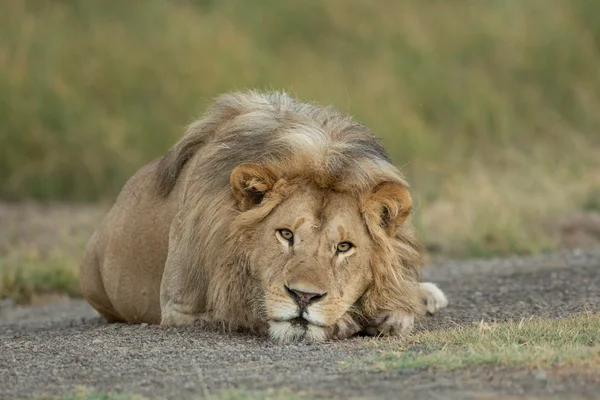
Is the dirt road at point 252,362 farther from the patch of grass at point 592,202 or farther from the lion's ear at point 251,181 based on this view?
the patch of grass at point 592,202

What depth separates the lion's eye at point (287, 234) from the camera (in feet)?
18.7

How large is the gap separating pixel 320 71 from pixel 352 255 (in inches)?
374

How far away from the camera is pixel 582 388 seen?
4.18 meters

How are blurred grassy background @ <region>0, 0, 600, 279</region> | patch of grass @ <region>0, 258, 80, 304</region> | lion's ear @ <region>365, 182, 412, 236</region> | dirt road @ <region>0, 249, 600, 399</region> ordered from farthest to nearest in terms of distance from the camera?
blurred grassy background @ <region>0, 0, 600, 279</region>, patch of grass @ <region>0, 258, 80, 304</region>, lion's ear @ <region>365, 182, 412, 236</region>, dirt road @ <region>0, 249, 600, 399</region>

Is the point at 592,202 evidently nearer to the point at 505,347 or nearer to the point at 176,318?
the point at 176,318

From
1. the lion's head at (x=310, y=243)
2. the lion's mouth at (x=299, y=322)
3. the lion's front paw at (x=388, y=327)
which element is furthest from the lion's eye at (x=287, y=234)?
the lion's front paw at (x=388, y=327)

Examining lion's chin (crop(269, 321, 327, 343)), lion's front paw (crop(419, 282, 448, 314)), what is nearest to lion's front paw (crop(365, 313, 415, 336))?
lion's chin (crop(269, 321, 327, 343))

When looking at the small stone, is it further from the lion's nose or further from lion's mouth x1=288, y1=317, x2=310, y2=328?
lion's mouth x1=288, y1=317, x2=310, y2=328

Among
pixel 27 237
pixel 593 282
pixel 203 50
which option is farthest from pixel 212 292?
pixel 203 50

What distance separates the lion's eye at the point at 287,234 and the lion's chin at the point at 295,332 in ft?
1.21

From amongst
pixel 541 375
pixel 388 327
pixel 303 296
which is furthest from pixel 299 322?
pixel 541 375

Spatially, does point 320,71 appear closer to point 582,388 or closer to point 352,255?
point 352,255

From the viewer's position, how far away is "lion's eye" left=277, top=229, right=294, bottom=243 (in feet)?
18.7

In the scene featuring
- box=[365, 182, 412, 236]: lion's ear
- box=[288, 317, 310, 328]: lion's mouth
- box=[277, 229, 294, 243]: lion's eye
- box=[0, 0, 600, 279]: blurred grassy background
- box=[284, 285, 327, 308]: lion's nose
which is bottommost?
box=[288, 317, 310, 328]: lion's mouth
